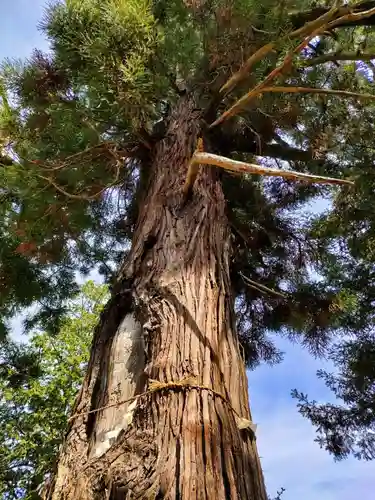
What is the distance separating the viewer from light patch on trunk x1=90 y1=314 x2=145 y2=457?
1611mm

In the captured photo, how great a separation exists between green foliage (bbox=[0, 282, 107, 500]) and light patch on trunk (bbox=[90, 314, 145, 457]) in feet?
11.8

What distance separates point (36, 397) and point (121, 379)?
621 cm

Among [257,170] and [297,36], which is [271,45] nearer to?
[297,36]

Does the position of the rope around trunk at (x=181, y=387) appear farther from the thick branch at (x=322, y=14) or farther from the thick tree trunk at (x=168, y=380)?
the thick branch at (x=322, y=14)

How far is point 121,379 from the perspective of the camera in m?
1.83

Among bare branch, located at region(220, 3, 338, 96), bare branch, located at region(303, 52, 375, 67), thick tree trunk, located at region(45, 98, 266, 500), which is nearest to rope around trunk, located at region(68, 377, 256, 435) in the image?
thick tree trunk, located at region(45, 98, 266, 500)

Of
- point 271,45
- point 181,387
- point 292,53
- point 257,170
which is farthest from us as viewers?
point 271,45

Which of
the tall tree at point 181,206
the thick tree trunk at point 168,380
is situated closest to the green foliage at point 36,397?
the tall tree at point 181,206

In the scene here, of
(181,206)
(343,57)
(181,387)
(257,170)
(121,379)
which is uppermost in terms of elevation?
(343,57)

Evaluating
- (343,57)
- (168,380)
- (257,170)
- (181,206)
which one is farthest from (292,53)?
(168,380)

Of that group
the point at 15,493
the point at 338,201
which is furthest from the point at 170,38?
the point at 15,493

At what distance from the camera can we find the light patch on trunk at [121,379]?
161 centimetres

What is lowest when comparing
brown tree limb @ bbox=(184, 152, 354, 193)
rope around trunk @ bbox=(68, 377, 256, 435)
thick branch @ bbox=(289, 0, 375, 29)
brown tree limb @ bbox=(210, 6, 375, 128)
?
rope around trunk @ bbox=(68, 377, 256, 435)

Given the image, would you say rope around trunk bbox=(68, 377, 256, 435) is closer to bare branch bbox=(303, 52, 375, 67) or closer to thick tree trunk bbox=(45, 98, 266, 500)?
thick tree trunk bbox=(45, 98, 266, 500)
